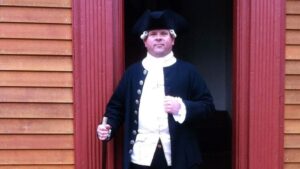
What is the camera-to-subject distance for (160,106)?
282 cm

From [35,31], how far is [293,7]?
1.69 m

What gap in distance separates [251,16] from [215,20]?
9.46 ft

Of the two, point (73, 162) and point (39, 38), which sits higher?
point (39, 38)

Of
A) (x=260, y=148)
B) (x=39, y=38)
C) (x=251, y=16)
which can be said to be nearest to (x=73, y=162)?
(x=39, y=38)

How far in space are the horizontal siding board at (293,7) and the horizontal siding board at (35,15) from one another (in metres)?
1.43

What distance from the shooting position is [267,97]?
10.4ft

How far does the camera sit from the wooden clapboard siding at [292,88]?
3.16 meters

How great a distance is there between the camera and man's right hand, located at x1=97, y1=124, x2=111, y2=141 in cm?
287

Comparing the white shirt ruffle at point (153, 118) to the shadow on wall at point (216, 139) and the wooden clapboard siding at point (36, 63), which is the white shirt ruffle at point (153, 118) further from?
the shadow on wall at point (216, 139)

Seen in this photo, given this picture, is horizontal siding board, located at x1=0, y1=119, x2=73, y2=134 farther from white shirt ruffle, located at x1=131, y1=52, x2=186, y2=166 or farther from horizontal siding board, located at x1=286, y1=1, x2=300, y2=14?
horizontal siding board, located at x1=286, y1=1, x2=300, y2=14

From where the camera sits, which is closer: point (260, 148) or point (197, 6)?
point (260, 148)

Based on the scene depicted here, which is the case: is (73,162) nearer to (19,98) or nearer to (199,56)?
(19,98)

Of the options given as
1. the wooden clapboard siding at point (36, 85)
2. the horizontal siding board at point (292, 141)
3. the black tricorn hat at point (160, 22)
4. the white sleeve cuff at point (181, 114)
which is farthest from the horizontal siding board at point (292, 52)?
the wooden clapboard siding at point (36, 85)

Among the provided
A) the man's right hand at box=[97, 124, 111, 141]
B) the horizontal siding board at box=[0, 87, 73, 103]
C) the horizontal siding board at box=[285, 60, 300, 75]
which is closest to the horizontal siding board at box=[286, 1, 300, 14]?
the horizontal siding board at box=[285, 60, 300, 75]
